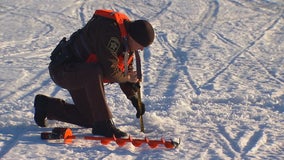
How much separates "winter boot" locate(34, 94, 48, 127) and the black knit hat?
1.08 metres

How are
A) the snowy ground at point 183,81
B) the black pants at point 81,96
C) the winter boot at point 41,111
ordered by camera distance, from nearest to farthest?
the snowy ground at point 183,81 < the black pants at point 81,96 < the winter boot at point 41,111

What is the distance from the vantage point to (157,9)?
12.9m

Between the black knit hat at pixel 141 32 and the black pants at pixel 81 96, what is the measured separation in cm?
41

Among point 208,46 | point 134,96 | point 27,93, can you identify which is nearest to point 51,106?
point 134,96

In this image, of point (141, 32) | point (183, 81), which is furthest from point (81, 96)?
point (183, 81)

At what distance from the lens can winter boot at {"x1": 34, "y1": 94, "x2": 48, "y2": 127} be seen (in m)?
5.06

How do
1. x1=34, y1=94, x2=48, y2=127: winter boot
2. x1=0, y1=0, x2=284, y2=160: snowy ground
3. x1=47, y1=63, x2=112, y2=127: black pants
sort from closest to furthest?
x1=0, y1=0, x2=284, y2=160: snowy ground, x1=47, y1=63, x2=112, y2=127: black pants, x1=34, y1=94, x2=48, y2=127: winter boot

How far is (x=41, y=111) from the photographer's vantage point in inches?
199

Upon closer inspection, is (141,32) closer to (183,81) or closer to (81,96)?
(81,96)

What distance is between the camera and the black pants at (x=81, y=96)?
186 inches

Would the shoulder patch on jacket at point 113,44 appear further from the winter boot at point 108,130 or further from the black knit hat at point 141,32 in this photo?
the winter boot at point 108,130

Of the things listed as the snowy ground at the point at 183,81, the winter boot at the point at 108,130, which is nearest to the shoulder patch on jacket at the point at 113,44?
the winter boot at the point at 108,130

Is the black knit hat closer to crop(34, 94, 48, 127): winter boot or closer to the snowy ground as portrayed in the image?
the snowy ground

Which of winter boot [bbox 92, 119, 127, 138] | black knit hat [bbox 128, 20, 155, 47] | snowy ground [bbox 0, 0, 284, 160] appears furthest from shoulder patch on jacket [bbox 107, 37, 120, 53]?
snowy ground [bbox 0, 0, 284, 160]
